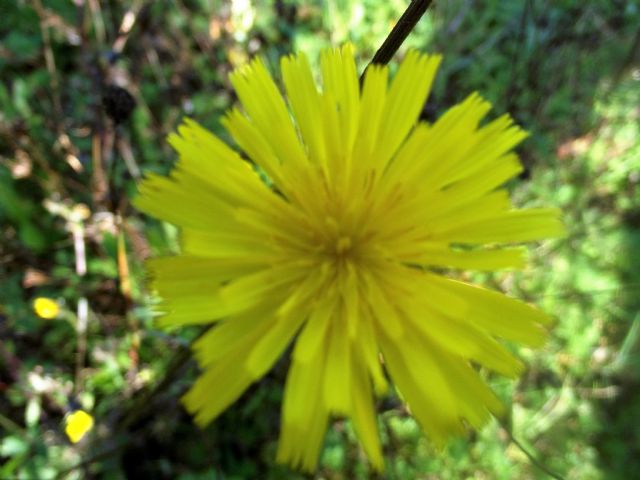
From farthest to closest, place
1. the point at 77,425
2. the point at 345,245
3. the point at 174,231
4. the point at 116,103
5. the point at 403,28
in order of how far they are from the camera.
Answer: the point at 174,231 → the point at 77,425 → the point at 116,103 → the point at 345,245 → the point at 403,28

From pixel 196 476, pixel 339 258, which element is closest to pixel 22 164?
pixel 196 476

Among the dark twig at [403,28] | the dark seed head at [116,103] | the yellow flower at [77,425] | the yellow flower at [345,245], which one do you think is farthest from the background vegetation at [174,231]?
the dark twig at [403,28]

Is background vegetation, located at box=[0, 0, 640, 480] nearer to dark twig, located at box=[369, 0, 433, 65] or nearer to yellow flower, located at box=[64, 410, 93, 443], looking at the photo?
yellow flower, located at box=[64, 410, 93, 443]

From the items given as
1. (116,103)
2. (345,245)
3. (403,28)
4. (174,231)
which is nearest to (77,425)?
(174,231)

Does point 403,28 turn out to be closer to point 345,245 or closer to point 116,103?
point 345,245

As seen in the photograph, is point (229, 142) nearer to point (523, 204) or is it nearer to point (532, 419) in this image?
point (523, 204)

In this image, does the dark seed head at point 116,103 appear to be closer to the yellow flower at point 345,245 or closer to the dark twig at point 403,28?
the yellow flower at point 345,245
